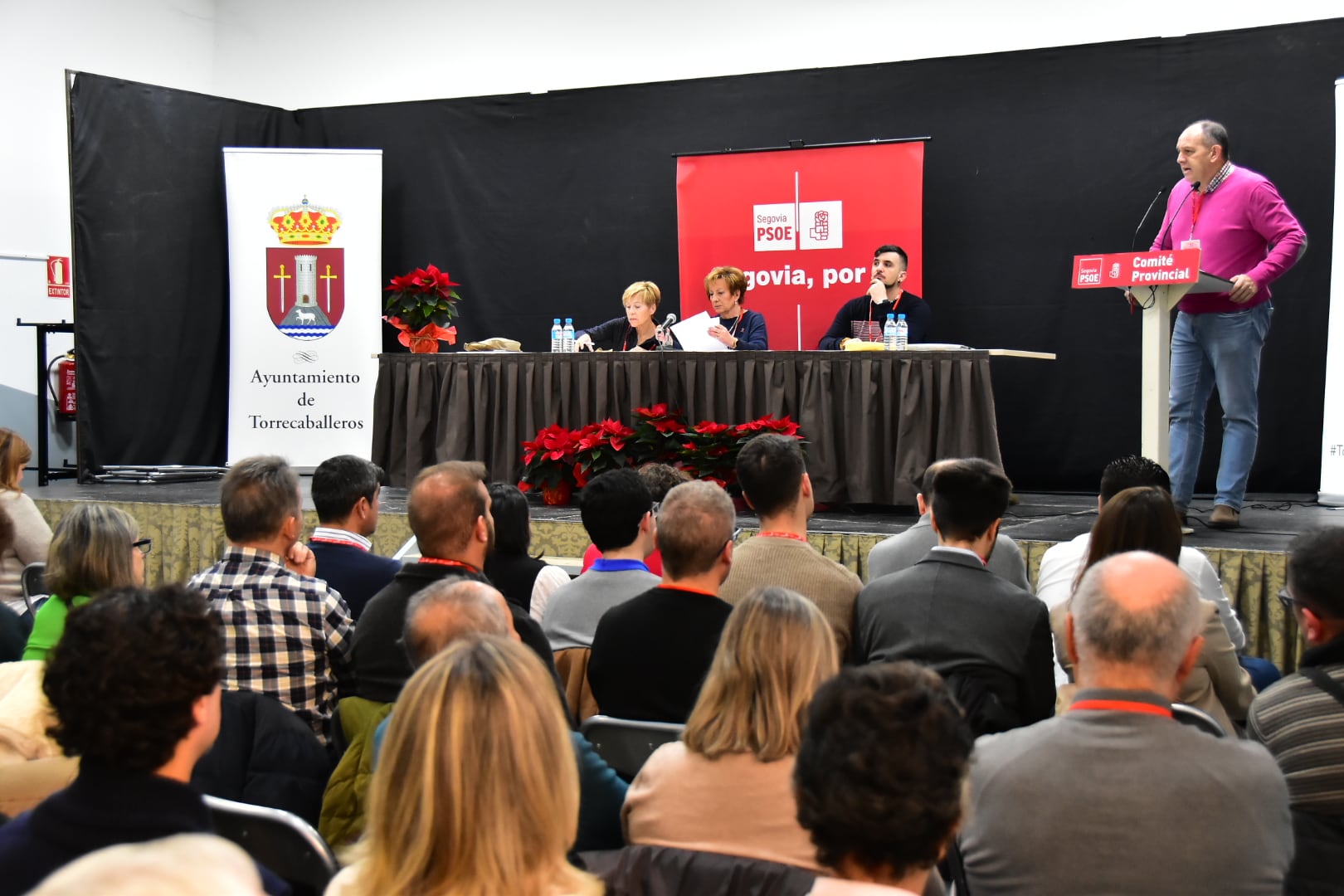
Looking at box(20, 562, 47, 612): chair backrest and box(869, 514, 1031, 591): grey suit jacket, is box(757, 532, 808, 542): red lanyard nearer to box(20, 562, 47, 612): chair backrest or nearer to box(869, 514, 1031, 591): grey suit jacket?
box(869, 514, 1031, 591): grey suit jacket

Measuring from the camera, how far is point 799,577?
252 cm

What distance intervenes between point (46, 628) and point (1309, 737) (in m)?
2.36

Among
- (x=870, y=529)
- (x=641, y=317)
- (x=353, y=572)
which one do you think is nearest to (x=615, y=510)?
(x=353, y=572)

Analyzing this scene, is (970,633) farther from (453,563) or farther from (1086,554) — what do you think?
(453,563)

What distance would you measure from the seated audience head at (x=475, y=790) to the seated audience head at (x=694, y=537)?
1.04 m

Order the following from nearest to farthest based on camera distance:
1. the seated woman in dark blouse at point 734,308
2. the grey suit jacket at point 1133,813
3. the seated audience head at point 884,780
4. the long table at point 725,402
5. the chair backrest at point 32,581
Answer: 1. the seated audience head at point 884,780
2. the grey suit jacket at point 1133,813
3. the chair backrest at point 32,581
4. the long table at point 725,402
5. the seated woman in dark blouse at point 734,308

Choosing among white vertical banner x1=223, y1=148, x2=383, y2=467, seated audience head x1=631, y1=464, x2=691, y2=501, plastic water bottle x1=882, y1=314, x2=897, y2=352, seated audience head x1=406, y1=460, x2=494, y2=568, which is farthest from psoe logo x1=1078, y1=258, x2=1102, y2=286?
white vertical banner x1=223, y1=148, x2=383, y2=467

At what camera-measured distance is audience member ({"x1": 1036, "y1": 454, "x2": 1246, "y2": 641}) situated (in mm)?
2652

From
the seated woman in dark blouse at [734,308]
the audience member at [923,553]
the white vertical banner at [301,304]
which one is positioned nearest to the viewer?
the audience member at [923,553]

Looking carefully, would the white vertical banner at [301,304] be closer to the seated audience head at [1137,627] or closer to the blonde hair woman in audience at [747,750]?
the blonde hair woman in audience at [747,750]

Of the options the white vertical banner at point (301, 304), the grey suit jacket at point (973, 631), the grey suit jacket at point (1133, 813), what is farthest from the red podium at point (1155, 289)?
the white vertical banner at point (301, 304)

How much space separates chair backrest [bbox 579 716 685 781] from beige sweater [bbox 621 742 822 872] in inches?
11.5

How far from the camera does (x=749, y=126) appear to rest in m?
7.18

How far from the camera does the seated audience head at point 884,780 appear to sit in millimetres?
1120
